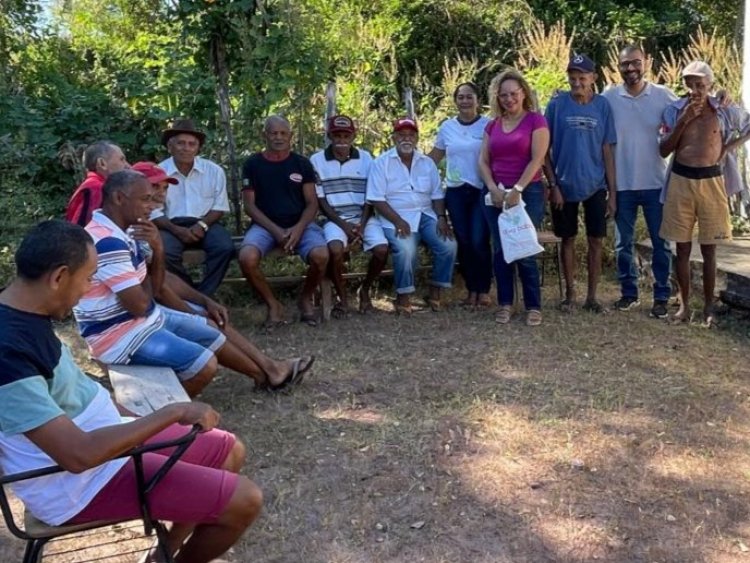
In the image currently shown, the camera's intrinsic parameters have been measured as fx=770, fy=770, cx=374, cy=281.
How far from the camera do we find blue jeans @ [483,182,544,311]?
548 cm

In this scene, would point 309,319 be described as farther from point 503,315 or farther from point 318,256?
point 503,315

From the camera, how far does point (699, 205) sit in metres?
5.20

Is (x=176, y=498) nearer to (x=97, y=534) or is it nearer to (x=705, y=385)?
(x=97, y=534)

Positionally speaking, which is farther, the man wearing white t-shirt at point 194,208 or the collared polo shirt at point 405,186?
the collared polo shirt at point 405,186

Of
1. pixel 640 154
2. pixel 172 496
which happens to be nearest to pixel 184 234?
pixel 640 154

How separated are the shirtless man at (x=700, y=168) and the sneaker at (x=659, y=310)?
0.99 feet

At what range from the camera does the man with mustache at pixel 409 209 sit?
5.74 meters

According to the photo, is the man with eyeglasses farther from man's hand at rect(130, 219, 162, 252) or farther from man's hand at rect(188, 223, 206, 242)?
man's hand at rect(130, 219, 162, 252)

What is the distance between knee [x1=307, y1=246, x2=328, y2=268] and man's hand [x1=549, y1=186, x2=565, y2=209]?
1681 millimetres

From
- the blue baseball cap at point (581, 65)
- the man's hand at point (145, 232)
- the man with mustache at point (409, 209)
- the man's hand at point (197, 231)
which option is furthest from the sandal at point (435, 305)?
the man's hand at point (145, 232)

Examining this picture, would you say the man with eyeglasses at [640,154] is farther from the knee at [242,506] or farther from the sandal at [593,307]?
the knee at [242,506]

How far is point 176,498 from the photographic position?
2205 mm

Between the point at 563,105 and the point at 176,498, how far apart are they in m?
4.17

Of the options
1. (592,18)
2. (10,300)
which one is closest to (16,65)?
(10,300)
